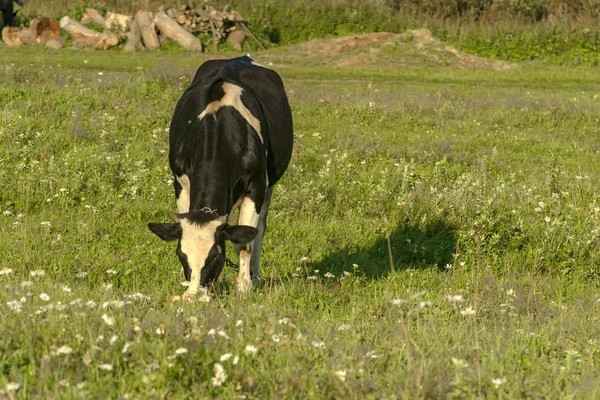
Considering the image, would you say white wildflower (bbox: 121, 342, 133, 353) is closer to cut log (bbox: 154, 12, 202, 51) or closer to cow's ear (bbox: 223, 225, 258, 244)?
cow's ear (bbox: 223, 225, 258, 244)

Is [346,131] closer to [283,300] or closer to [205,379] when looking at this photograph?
[283,300]

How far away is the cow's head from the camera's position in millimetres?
7160

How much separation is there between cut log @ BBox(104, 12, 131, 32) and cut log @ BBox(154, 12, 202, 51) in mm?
1439

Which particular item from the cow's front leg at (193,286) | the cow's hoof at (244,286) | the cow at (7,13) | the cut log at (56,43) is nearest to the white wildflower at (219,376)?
the cow's front leg at (193,286)

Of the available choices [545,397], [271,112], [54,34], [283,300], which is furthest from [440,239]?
[54,34]

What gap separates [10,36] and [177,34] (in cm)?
613

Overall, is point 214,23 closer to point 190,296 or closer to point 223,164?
point 223,164

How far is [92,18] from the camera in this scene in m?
34.9

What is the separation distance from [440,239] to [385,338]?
4972 millimetres

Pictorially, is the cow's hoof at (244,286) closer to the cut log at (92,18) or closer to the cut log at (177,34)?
the cut log at (177,34)

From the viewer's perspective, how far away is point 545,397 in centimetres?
459

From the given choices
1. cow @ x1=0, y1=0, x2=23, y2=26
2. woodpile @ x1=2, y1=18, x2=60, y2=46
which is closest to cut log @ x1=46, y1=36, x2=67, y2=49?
woodpile @ x1=2, y1=18, x2=60, y2=46

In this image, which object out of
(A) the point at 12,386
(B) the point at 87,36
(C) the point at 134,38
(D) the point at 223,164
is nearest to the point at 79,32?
(B) the point at 87,36

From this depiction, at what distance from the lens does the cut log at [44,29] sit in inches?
1282
